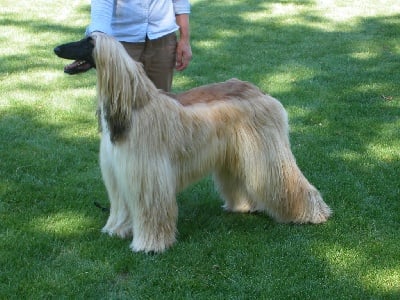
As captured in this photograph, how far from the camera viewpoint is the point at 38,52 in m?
9.81

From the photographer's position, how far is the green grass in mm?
4148

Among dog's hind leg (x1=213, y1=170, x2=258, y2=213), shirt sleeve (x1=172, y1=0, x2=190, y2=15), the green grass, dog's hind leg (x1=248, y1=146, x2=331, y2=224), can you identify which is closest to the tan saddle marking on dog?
dog's hind leg (x1=248, y1=146, x2=331, y2=224)

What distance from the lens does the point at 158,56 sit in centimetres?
504

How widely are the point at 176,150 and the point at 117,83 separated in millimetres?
658

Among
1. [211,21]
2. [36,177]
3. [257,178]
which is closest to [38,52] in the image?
[211,21]

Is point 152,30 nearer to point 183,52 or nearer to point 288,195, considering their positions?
point 183,52

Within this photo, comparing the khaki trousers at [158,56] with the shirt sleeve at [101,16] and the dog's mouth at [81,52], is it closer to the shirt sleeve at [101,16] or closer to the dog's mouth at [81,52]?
the shirt sleeve at [101,16]

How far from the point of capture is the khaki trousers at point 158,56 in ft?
16.2

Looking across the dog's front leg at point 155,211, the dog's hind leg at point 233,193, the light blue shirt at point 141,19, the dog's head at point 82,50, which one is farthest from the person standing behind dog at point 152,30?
the dog's front leg at point 155,211

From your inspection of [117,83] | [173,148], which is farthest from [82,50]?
[173,148]

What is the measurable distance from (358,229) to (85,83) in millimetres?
4693

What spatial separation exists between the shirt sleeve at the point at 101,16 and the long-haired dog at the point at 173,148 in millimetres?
261

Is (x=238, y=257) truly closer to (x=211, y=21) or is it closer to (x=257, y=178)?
(x=257, y=178)

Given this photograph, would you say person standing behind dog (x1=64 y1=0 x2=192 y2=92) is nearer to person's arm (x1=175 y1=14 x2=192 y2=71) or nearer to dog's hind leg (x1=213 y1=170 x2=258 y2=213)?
person's arm (x1=175 y1=14 x2=192 y2=71)
